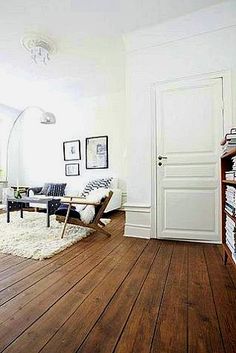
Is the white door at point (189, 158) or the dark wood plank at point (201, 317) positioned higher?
the white door at point (189, 158)

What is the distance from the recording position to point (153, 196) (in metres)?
2.84

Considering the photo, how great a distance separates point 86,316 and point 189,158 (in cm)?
207

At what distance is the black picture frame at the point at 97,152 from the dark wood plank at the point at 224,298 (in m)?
3.68

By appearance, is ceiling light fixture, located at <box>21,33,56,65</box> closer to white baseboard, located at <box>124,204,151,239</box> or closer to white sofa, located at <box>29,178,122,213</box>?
white baseboard, located at <box>124,204,151,239</box>

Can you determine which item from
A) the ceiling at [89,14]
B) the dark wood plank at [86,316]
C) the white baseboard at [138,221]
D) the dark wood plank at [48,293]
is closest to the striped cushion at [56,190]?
the white baseboard at [138,221]

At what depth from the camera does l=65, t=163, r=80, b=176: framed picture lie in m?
5.74

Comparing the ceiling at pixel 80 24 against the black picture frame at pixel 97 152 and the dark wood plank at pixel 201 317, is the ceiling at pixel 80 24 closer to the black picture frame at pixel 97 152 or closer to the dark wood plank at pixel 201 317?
the black picture frame at pixel 97 152

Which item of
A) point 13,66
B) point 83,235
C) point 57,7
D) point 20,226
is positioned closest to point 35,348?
point 83,235

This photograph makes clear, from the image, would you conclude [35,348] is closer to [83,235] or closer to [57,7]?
[83,235]

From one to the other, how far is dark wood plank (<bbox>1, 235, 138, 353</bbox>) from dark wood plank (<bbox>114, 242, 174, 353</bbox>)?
1.15 ft

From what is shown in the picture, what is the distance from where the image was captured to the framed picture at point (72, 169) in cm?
574

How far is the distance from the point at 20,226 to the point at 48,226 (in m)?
0.47

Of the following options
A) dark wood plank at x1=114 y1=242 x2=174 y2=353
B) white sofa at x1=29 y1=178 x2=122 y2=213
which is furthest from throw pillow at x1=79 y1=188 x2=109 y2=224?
white sofa at x1=29 y1=178 x2=122 y2=213

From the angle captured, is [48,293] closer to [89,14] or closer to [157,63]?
[157,63]
